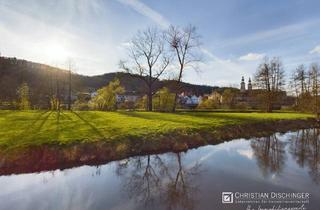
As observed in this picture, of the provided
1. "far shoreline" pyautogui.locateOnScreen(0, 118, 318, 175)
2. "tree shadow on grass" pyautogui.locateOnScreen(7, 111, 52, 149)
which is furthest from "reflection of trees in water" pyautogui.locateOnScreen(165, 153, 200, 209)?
"tree shadow on grass" pyautogui.locateOnScreen(7, 111, 52, 149)

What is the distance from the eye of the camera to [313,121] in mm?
38344

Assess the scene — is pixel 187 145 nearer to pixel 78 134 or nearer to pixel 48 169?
pixel 78 134

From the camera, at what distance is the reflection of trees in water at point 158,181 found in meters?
9.08

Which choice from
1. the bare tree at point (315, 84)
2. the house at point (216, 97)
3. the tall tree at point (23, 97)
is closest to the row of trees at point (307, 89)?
the bare tree at point (315, 84)

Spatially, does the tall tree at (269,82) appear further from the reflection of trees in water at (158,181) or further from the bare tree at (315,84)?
the reflection of trees in water at (158,181)

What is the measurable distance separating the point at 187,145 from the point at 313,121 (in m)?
30.4

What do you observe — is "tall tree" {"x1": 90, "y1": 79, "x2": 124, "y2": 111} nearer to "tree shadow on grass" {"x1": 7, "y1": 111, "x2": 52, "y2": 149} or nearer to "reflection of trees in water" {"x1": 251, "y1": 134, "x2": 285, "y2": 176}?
"tree shadow on grass" {"x1": 7, "y1": 111, "x2": 52, "y2": 149}

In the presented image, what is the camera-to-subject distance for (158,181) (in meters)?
11.3

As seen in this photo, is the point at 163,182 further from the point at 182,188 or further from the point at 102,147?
the point at 102,147

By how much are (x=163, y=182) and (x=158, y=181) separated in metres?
0.28

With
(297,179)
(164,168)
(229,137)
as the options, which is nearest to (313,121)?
(229,137)

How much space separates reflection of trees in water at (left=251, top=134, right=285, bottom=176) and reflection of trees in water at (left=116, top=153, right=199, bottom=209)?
158 inches

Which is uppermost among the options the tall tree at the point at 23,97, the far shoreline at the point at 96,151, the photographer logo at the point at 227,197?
the tall tree at the point at 23,97

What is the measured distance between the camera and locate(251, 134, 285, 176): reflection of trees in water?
43.2ft
